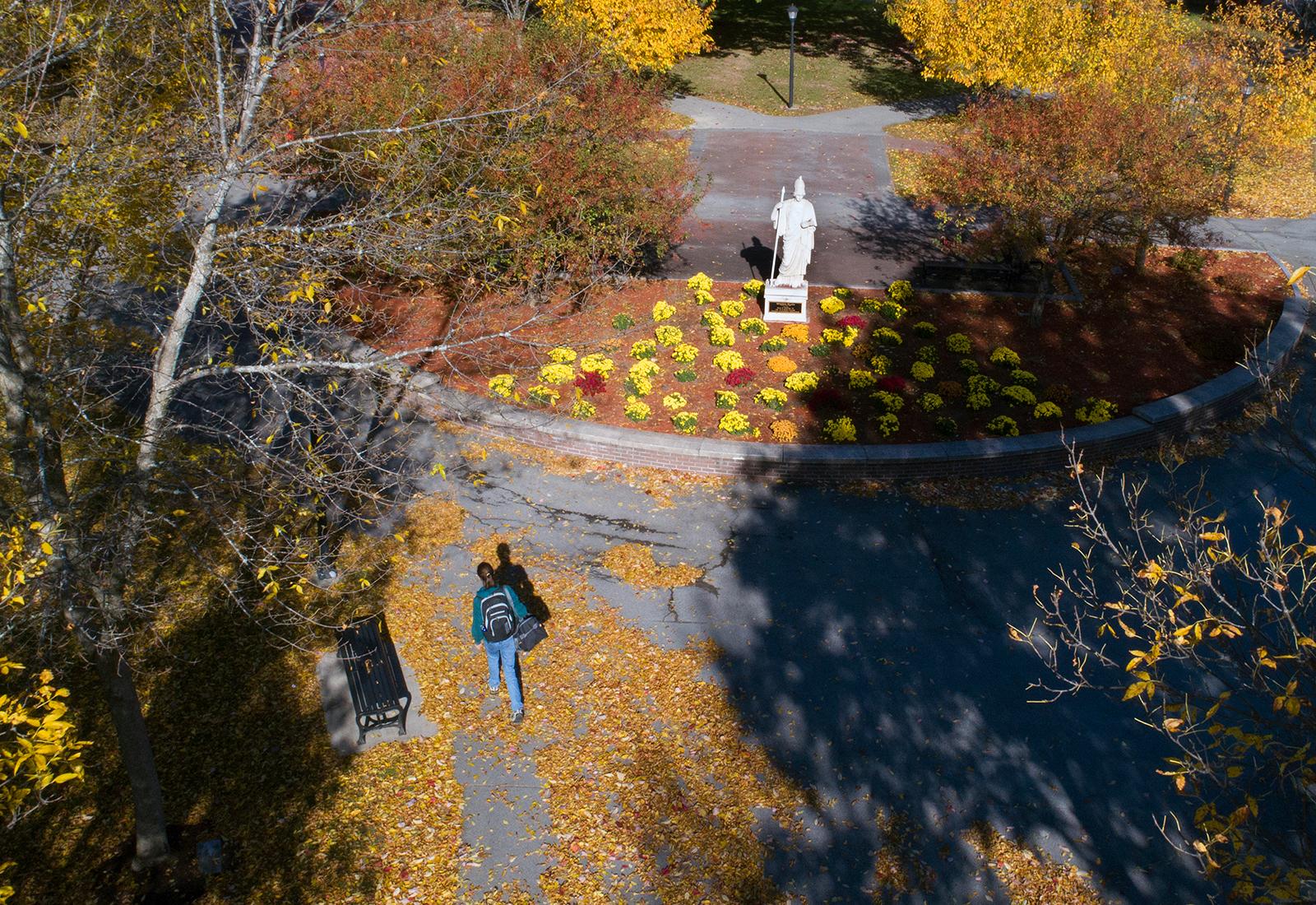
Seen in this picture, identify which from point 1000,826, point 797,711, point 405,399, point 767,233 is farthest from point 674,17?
point 1000,826

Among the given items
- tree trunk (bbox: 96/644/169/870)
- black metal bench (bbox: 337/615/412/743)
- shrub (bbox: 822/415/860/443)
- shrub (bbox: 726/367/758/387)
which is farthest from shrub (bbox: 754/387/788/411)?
tree trunk (bbox: 96/644/169/870)

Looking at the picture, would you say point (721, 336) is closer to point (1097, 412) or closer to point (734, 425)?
point (734, 425)

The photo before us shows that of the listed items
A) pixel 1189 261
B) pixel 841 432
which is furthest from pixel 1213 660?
pixel 1189 261

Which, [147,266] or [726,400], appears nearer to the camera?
[147,266]

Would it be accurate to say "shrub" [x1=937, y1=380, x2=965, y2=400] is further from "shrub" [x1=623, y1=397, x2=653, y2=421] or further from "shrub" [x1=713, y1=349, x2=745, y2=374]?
"shrub" [x1=623, y1=397, x2=653, y2=421]

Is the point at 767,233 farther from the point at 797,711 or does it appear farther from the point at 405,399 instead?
the point at 797,711
